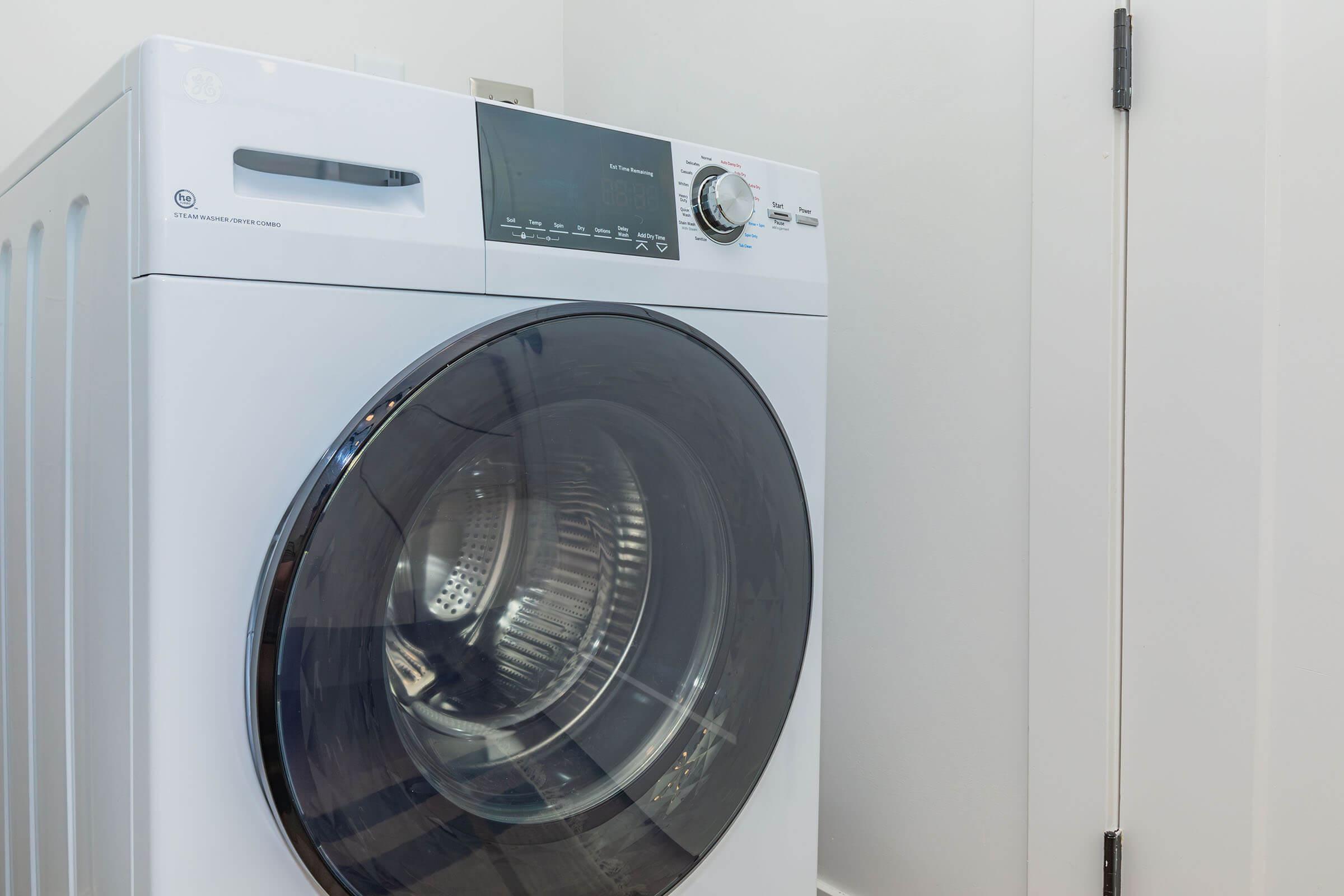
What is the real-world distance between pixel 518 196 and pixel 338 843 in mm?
521

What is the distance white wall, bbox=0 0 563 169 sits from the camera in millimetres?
1188

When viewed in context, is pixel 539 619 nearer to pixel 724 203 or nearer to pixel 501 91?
pixel 724 203

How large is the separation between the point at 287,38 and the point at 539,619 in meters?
1.14

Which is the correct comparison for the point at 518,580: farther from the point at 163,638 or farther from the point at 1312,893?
the point at 1312,893

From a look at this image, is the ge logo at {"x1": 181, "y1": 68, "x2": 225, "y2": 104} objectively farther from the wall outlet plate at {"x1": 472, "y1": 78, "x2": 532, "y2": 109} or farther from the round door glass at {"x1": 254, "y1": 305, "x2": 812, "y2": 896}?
the wall outlet plate at {"x1": 472, "y1": 78, "x2": 532, "y2": 109}

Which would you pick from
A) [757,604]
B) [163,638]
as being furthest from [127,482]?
[757,604]

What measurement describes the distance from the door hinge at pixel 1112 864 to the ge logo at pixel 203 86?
113 cm

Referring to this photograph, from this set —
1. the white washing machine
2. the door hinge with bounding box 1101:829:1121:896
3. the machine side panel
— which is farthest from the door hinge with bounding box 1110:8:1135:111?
the machine side panel

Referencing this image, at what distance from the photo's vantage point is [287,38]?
4.59 ft

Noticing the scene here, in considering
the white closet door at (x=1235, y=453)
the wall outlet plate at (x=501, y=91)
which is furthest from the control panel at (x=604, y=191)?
the wall outlet plate at (x=501, y=91)

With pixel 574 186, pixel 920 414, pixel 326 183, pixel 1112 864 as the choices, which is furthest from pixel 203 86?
pixel 1112 864

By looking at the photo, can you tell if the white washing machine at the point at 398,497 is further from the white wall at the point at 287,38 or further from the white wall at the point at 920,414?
the white wall at the point at 287,38

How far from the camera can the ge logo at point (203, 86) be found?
577mm

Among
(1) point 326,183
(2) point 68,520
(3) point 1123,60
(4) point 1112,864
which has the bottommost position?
(4) point 1112,864
